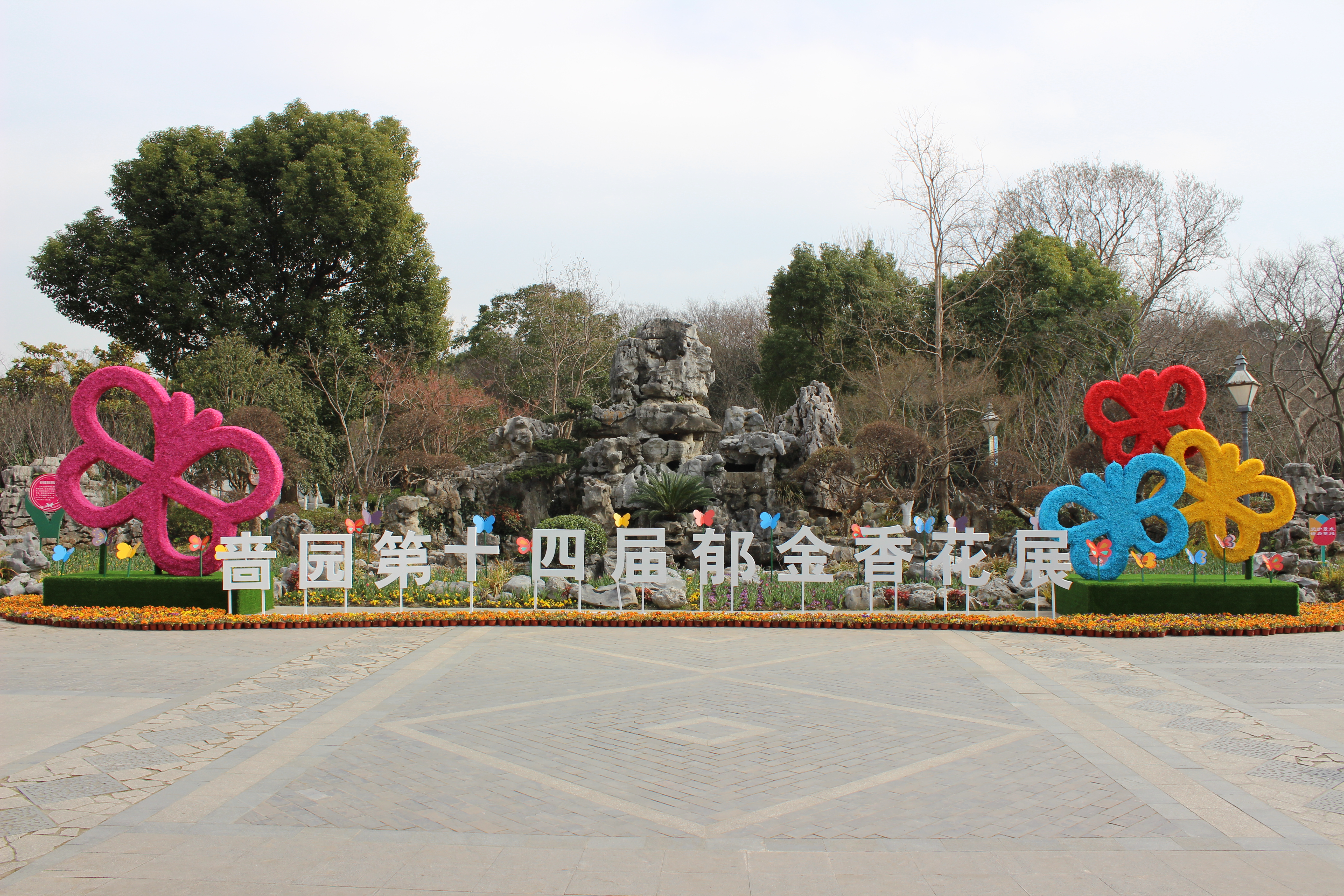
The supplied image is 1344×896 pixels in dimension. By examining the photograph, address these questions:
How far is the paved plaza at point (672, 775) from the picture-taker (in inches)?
164

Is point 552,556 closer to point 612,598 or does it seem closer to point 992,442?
point 612,598

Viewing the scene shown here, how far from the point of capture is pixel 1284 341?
2383 cm

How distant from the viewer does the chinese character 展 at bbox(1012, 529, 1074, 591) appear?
1248 cm

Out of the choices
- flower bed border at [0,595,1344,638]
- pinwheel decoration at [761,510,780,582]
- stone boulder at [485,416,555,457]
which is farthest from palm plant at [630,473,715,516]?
flower bed border at [0,595,1344,638]

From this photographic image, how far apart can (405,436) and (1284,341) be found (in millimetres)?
24400

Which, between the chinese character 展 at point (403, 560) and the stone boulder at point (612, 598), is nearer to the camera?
the chinese character 展 at point (403, 560)

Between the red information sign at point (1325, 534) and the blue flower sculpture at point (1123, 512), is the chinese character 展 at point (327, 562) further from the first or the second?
the red information sign at point (1325, 534)

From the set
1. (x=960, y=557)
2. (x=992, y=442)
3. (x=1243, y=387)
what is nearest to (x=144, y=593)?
(x=960, y=557)

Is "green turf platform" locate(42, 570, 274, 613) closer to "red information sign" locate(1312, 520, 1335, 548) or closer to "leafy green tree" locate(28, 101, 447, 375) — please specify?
"leafy green tree" locate(28, 101, 447, 375)

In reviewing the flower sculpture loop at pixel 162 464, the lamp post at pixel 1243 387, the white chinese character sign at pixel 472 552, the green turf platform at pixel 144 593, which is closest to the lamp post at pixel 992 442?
the lamp post at pixel 1243 387

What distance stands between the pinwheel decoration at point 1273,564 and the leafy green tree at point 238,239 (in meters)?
23.2

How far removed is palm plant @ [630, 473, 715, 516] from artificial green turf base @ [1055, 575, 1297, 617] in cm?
875

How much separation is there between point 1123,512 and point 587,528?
9759 mm

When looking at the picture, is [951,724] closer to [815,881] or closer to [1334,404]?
[815,881]
